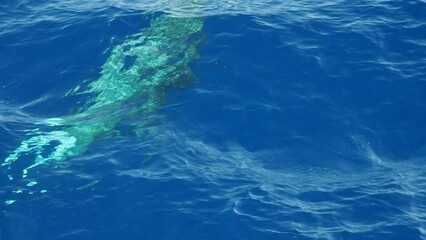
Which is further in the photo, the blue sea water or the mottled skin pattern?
the mottled skin pattern

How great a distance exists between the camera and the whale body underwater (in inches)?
507

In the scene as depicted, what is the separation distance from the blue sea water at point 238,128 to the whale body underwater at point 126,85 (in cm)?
22

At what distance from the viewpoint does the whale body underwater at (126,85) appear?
12875 mm

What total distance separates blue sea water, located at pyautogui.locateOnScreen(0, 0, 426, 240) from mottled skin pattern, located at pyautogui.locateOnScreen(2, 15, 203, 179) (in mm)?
231

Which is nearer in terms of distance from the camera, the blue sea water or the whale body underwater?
the blue sea water

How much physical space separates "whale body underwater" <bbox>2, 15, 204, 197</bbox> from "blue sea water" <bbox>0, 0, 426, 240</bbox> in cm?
22

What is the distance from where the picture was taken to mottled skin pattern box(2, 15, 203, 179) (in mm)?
12945

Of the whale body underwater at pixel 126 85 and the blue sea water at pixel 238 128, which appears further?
the whale body underwater at pixel 126 85

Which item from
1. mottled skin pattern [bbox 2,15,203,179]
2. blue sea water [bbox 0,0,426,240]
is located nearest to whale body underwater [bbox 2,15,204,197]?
mottled skin pattern [bbox 2,15,203,179]

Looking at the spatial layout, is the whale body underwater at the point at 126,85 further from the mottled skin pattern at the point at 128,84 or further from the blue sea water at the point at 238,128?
the blue sea water at the point at 238,128

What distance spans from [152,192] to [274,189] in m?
2.60

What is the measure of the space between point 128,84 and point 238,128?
3.55 m

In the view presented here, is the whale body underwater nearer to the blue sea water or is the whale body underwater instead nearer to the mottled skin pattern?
the mottled skin pattern

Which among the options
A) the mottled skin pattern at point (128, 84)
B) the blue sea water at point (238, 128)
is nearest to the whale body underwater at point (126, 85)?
the mottled skin pattern at point (128, 84)
